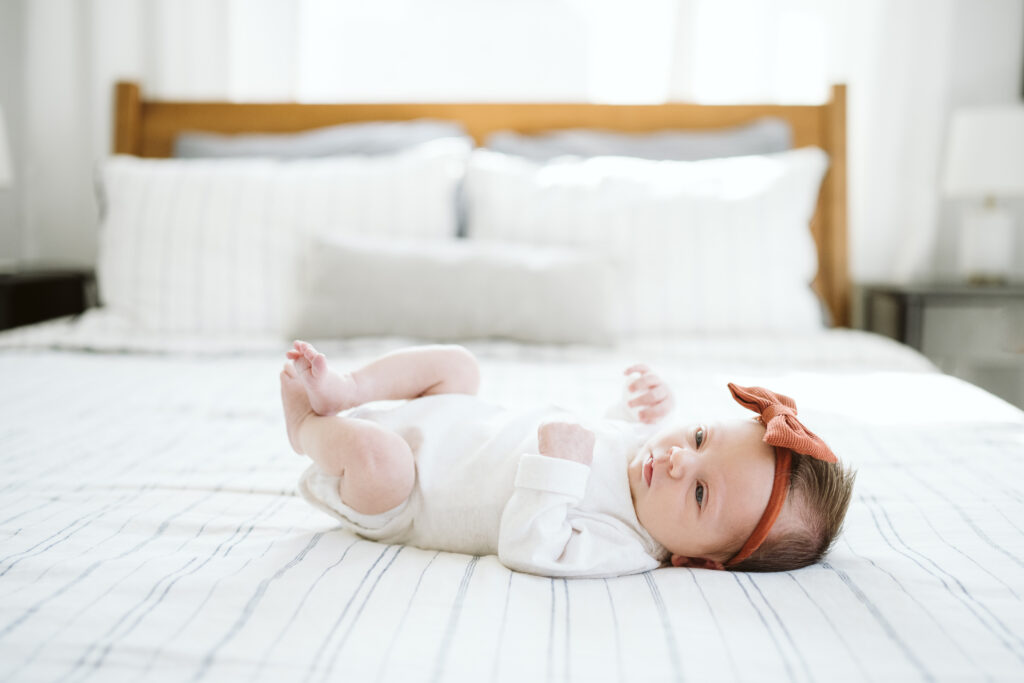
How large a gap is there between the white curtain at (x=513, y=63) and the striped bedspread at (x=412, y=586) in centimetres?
161

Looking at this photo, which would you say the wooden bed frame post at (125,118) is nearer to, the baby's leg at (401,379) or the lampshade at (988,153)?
the baby's leg at (401,379)

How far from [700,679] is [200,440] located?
3.01ft

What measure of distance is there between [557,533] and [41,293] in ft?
7.28

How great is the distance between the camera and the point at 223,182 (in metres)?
2.19

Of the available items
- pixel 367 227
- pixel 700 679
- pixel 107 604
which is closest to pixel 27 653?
pixel 107 604

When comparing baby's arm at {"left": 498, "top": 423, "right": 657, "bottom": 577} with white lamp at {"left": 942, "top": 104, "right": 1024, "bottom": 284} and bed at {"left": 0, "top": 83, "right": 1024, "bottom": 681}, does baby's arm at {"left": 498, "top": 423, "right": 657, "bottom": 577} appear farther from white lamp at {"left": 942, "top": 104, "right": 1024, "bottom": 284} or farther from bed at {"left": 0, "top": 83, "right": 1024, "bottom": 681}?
white lamp at {"left": 942, "top": 104, "right": 1024, "bottom": 284}

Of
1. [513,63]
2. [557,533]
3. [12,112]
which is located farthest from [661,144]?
[12,112]

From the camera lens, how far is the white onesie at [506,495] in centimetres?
88

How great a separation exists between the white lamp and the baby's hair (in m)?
1.96

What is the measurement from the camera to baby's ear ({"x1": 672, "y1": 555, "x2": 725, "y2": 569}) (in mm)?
933

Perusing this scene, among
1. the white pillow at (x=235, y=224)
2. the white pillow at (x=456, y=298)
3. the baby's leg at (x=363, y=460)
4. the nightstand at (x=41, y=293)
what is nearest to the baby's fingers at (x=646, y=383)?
the baby's leg at (x=363, y=460)

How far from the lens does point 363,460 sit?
0.94 m

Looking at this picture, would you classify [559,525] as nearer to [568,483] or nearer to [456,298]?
[568,483]

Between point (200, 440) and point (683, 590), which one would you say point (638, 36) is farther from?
point (683, 590)
